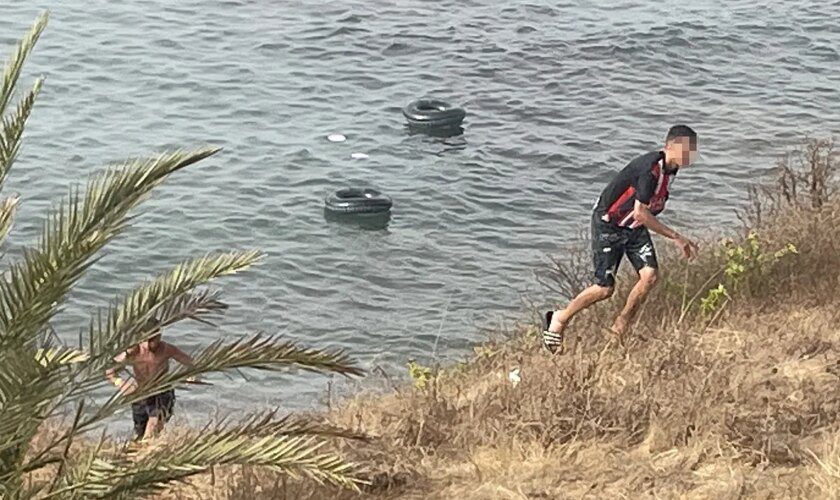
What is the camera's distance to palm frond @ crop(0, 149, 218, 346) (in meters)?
5.94

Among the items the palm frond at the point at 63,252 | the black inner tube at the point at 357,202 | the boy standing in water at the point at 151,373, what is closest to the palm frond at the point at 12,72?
the palm frond at the point at 63,252

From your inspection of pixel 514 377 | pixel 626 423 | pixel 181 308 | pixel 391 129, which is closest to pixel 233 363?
pixel 181 308

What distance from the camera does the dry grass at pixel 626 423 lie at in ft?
25.5

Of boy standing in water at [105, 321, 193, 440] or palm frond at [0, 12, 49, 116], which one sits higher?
palm frond at [0, 12, 49, 116]

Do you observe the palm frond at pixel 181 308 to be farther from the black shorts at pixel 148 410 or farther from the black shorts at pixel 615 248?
the black shorts at pixel 615 248

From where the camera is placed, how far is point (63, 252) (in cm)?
593

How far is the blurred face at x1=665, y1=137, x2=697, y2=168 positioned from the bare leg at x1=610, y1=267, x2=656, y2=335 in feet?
2.88

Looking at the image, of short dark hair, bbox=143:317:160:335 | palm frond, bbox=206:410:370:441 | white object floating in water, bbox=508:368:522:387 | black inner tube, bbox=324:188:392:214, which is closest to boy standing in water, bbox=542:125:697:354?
white object floating in water, bbox=508:368:522:387

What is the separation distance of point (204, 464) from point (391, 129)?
52.7 feet

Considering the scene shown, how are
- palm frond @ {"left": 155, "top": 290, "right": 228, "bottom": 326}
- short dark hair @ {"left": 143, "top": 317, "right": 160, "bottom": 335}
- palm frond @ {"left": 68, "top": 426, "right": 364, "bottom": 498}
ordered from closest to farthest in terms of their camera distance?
palm frond @ {"left": 68, "top": 426, "right": 364, "bottom": 498}, short dark hair @ {"left": 143, "top": 317, "right": 160, "bottom": 335}, palm frond @ {"left": 155, "top": 290, "right": 228, "bottom": 326}

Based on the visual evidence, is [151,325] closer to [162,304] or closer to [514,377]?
[162,304]

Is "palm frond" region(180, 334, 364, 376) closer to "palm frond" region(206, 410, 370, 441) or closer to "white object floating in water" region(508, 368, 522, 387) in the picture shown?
"palm frond" region(206, 410, 370, 441)

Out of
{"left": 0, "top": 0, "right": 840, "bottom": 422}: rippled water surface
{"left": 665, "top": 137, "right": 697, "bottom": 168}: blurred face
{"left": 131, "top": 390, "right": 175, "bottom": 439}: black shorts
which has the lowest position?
{"left": 0, "top": 0, "right": 840, "bottom": 422}: rippled water surface

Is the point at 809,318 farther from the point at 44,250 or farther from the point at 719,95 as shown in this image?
the point at 719,95
